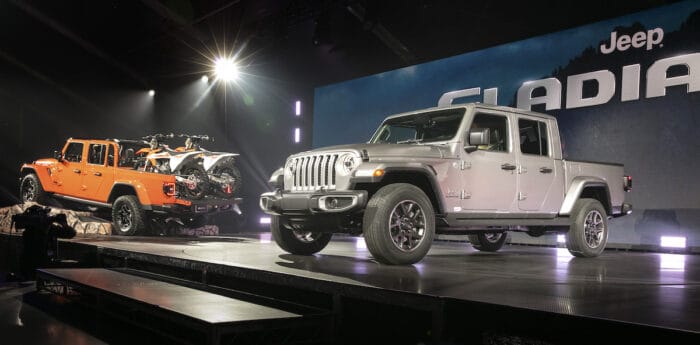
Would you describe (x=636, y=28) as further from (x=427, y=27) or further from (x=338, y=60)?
Answer: (x=338, y=60)

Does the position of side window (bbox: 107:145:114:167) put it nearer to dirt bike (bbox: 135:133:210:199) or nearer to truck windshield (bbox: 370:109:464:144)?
dirt bike (bbox: 135:133:210:199)

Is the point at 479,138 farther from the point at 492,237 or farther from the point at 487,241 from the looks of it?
the point at 492,237

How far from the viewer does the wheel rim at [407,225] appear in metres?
4.82

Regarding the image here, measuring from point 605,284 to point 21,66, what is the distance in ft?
39.3

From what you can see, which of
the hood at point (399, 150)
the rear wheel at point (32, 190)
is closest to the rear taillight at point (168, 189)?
the rear wheel at point (32, 190)

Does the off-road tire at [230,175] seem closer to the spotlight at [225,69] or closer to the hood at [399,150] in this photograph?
the spotlight at [225,69]

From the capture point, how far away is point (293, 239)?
588cm

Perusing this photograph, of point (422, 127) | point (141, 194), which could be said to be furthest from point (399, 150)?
point (141, 194)

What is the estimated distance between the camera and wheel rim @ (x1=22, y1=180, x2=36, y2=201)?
11211 mm

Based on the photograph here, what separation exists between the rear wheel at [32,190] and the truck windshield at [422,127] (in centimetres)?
783

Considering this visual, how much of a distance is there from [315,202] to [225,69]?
390 inches

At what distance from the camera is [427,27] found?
39.1 ft

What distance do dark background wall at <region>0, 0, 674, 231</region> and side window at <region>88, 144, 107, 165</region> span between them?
2638mm

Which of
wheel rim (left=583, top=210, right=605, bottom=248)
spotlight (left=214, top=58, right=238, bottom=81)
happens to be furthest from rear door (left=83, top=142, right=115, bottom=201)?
wheel rim (left=583, top=210, right=605, bottom=248)
